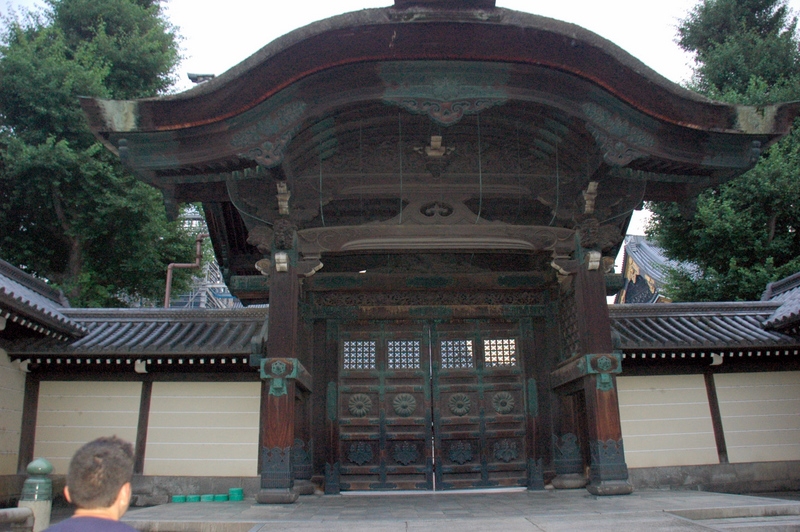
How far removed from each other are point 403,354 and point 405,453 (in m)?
1.64

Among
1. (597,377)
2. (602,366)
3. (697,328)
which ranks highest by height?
(697,328)

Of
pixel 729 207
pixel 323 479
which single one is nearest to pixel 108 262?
pixel 323 479

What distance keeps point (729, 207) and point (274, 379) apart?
14093mm

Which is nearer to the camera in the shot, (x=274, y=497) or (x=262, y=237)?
(x=274, y=497)

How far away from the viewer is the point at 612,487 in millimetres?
7113

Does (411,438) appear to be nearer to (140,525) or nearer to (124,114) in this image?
(140,525)

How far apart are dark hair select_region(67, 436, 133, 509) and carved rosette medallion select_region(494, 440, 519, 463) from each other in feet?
26.6

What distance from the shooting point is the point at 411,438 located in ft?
31.9

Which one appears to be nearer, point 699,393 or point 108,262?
point 699,393

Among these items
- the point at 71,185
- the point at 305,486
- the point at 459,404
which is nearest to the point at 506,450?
the point at 459,404

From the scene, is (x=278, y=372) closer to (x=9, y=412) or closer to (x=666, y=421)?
(x=9, y=412)

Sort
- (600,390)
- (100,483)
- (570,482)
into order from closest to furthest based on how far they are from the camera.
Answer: (100,483) → (600,390) → (570,482)

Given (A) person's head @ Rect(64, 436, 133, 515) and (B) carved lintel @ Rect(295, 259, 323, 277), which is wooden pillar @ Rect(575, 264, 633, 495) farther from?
(A) person's head @ Rect(64, 436, 133, 515)

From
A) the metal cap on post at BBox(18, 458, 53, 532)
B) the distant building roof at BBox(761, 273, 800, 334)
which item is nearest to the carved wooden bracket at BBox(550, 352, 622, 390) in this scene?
the distant building roof at BBox(761, 273, 800, 334)
